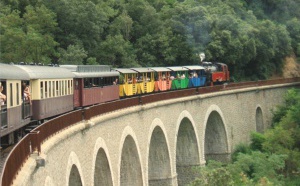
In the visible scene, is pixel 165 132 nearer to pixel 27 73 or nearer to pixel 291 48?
pixel 27 73

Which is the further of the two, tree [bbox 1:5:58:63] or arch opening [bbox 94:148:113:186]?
tree [bbox 1:5:58:63]

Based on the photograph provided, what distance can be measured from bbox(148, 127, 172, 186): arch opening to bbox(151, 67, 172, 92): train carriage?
7.99 m

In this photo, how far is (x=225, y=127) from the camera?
43.7m

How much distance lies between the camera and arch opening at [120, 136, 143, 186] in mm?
26422

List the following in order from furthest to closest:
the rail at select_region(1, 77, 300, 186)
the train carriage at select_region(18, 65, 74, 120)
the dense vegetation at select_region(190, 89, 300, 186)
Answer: the dense vegetation at select_region(190, 89, 300, 186) → the train carriage at select_region(18, 65, 74, 120) → the rail at select_region(1, 77, 300, 186)

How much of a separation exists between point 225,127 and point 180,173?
6.91m

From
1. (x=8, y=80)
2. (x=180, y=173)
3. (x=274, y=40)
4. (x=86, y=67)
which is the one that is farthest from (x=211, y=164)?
(x=274, y=40)

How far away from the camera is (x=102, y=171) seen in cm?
2202

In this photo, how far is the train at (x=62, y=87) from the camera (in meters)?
16.1

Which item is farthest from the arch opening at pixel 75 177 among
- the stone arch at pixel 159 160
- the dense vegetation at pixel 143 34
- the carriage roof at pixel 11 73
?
the dense vegetation at pixel 143 34

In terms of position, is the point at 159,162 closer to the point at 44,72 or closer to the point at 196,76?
the point at 44,72

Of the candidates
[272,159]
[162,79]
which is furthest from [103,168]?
[162,79]

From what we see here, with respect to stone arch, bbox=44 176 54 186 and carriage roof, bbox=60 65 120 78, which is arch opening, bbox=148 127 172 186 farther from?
stone arch, bbox=44 176 54 186

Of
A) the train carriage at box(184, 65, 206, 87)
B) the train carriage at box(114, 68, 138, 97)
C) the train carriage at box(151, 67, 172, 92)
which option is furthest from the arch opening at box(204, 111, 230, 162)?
the train carriage at box(114, 68, 138, 97)
